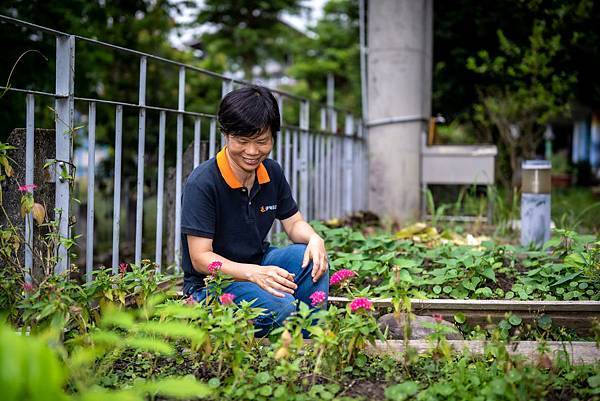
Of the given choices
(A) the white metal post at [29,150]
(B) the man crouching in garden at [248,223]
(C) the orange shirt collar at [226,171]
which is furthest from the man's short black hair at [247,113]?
(A) the white metal post at [29,150]

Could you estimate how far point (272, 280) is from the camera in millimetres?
2729

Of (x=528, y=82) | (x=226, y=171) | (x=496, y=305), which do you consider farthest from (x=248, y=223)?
(x=528, y=82)

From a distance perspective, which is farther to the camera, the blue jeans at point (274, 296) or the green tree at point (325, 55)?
the green tree at point (325, 55)

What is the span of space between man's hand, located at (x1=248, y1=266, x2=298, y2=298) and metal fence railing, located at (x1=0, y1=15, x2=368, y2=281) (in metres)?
0.75

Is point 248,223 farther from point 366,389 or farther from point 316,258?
point 366,389

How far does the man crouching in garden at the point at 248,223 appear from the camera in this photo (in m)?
2.79

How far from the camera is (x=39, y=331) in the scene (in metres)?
2.22

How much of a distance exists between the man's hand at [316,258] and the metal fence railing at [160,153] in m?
0.87

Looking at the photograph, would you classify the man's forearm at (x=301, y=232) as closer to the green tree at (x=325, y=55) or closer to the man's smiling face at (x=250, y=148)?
the man's smiling face at (x=250, y=148)

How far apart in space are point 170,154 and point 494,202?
179 inches

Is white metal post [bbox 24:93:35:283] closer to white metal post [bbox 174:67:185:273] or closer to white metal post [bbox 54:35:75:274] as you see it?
white metal post [bbox 54:35:75:274]

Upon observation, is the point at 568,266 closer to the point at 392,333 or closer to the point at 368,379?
the point at 392,333

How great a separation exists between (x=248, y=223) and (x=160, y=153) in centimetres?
88

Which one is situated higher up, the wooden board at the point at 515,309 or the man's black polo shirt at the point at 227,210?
the man's black polo shirt at the point at 227,210
